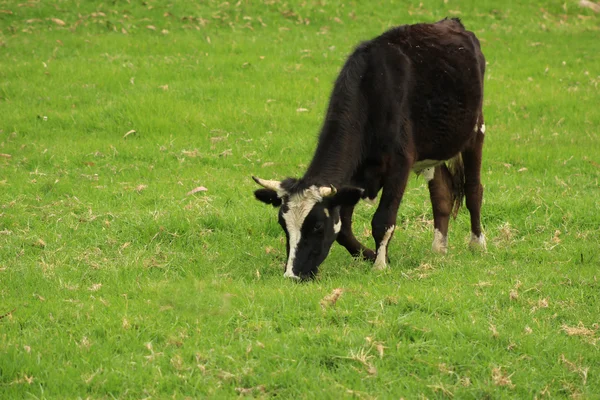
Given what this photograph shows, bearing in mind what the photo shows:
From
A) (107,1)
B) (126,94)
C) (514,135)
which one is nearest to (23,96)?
(126,94)

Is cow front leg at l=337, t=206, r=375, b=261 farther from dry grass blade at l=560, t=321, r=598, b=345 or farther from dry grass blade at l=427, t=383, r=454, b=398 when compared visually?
dry grass blade at l=427, t=383, r=454, b=398

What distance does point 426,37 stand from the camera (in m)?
10.5

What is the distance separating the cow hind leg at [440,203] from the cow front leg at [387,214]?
40.8 inches

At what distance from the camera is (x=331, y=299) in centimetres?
792

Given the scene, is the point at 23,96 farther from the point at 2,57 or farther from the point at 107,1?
the point at 107,1

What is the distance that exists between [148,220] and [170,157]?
10.5ft

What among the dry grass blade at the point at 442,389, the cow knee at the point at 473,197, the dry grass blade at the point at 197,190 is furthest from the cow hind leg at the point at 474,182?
the dry grass blade at the point at 442,389

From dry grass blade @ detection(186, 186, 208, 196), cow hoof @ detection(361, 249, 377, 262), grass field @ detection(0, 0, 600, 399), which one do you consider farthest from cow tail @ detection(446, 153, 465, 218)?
dry grass blade @ detection(186, 186, 208, 196)

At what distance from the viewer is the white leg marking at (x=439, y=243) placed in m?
10.4

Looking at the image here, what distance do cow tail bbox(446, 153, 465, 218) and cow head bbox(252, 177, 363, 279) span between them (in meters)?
2.32

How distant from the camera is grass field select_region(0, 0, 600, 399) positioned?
6.80m

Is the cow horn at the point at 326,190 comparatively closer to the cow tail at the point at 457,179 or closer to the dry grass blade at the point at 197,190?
the cow tail at the point at 457,179

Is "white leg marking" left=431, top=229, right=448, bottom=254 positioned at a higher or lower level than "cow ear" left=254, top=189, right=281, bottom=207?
Answer: lower

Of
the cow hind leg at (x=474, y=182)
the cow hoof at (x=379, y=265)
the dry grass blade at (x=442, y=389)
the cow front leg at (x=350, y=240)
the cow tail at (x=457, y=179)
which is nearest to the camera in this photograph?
the dry grass blade at (x=442, y=389)
